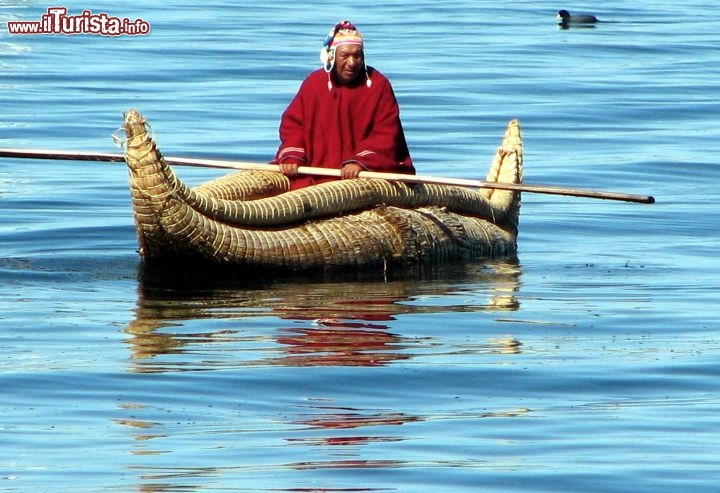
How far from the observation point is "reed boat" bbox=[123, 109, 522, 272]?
9977mm

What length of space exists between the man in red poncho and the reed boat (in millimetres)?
185

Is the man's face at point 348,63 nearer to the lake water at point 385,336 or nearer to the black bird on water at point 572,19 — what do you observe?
the lake water at point 385,336

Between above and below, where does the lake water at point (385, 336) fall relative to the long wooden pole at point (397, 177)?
below

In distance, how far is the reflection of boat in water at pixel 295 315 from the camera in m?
8.23

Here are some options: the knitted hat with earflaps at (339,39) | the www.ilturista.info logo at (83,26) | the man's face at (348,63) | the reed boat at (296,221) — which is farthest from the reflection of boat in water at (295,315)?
the www.ilturista.info logo at (83,26)

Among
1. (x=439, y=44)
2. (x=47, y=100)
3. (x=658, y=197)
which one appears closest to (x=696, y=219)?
(x=658, y=197)

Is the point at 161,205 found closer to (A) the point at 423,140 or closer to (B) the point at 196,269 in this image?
(B) the point at 196,269

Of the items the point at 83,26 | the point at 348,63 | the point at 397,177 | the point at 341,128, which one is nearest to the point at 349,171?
the point at 397,177

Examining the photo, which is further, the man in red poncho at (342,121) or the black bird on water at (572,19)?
the black bird on water at (572,19)

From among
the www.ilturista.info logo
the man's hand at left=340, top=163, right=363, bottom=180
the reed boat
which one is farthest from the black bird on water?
the man's hand at left=340, top=163, right=363, bottom=180

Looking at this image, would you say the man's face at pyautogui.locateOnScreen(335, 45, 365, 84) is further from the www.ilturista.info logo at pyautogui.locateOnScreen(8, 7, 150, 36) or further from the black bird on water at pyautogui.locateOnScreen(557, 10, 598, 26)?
the black bird on water at pyautogui.locateOnScreen(557, 10, 598, 26)

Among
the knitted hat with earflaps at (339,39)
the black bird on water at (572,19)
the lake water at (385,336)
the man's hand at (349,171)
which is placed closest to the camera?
the lake water at (385,336)

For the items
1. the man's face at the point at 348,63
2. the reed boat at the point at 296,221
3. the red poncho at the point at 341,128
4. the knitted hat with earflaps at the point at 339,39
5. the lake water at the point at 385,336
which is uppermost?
the knitted hat with earflaps at the point at 339,39

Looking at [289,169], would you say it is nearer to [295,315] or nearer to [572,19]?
[295,315]
